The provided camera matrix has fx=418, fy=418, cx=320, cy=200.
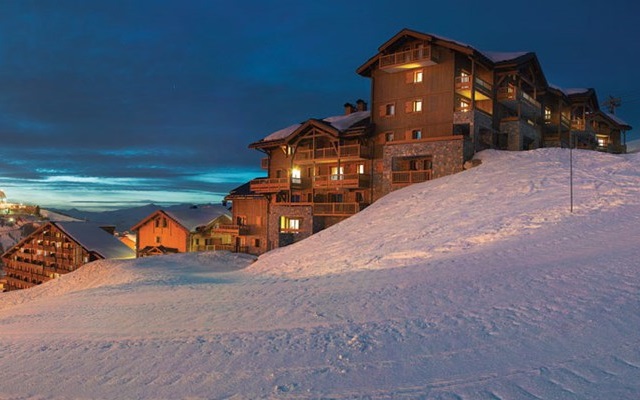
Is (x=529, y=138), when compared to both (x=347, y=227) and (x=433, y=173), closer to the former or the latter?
(x=433, y=173)

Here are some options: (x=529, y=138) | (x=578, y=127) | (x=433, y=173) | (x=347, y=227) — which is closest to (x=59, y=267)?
(x=347, y=227)

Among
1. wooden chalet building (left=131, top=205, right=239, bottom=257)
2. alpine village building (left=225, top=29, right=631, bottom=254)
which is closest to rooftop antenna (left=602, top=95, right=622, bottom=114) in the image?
alpine village building (left=225, top=29, right=631, bottom=254)

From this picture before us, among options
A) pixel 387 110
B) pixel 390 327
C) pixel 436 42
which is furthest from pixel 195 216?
pixel 390 327

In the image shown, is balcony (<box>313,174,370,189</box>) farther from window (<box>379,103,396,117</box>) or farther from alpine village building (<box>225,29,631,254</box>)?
window (<box>379,103,396,117</box>)

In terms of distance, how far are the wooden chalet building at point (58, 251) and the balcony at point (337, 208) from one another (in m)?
26.9

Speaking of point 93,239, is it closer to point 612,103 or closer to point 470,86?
point 470,86

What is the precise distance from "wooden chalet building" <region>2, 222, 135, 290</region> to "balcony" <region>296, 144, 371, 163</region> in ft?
85.5

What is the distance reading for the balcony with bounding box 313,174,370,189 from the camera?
3388cm

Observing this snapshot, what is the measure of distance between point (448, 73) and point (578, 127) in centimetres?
2001

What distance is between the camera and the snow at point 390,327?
5938 millimetres

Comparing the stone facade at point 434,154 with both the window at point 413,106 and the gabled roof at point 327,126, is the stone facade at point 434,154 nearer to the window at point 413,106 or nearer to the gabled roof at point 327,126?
the window at point 413,106

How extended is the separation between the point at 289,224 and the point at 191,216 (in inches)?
578

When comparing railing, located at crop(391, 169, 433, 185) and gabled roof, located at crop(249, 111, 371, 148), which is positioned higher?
gabled roof, located at crop(249, 111, 371, 148)

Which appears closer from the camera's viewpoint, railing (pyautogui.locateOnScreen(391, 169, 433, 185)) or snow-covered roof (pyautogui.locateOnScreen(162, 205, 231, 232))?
railing (pyautogui.locateOnScreen(391, 169, 433, 185))
